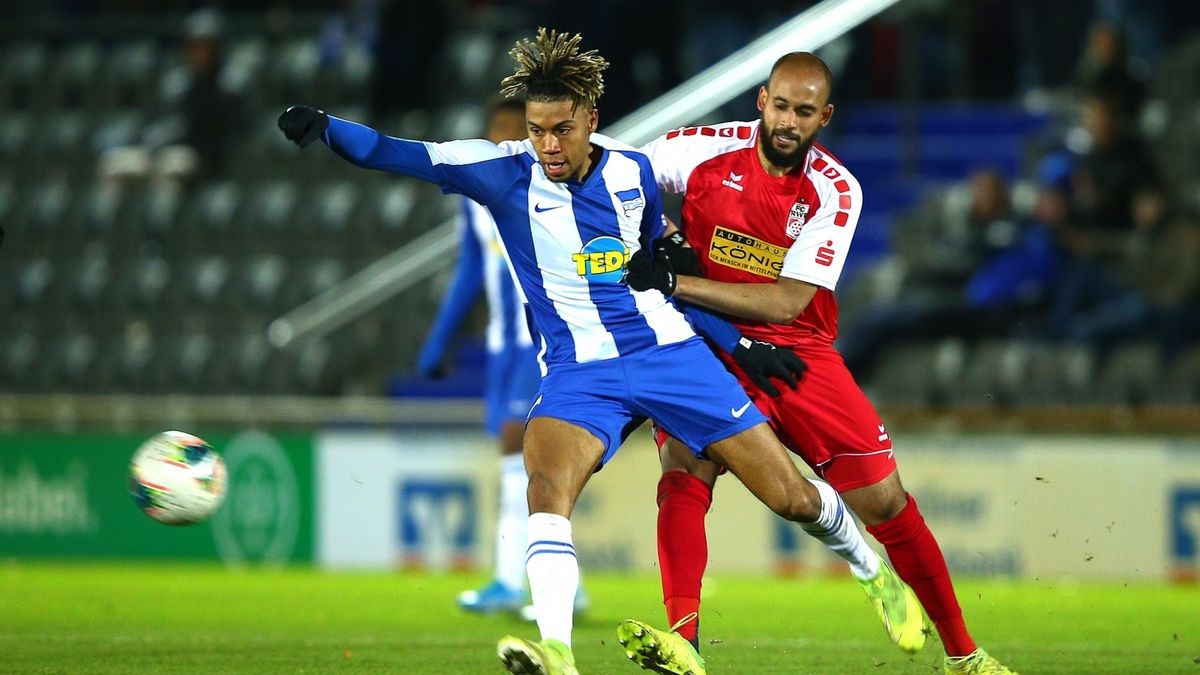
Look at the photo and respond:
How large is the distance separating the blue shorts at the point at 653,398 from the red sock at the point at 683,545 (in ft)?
0.94

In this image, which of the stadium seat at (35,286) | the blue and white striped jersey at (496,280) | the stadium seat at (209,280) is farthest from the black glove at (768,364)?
the stadium seat at (35,286)

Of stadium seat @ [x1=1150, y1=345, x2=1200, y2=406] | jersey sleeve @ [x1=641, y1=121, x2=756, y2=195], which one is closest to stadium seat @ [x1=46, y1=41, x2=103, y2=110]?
stadium seat @ [x1=1150, y1=345, x2=1200, y2=406]

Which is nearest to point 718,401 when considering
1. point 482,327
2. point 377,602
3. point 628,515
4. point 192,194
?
point 377,602

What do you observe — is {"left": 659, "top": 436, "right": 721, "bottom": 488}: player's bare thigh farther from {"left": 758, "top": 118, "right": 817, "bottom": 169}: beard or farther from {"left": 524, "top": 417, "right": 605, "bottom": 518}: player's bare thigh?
{"left": 758, "top": 118, "right": 817, "bottom": 169}: beard

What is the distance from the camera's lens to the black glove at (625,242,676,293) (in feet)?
18.6

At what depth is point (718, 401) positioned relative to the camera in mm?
5672

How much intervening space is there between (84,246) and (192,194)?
1.09 metres

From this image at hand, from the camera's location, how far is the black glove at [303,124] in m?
5.30

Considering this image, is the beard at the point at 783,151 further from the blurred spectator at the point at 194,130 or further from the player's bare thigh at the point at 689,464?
the blurred spectator at the point at 194,130

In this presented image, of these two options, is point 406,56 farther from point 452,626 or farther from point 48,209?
point 452,626

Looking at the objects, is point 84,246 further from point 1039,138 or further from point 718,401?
point 718,401

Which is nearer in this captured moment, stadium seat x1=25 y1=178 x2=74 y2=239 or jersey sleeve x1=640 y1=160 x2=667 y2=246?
jersey sleeve x1=640 y1=160 x2=667 y2=246

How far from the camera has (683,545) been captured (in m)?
5.88

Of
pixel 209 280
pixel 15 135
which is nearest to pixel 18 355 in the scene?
pixel 209 280
